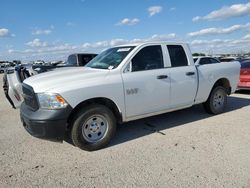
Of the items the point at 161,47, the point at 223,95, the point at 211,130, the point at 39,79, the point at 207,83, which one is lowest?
the point at 211,130

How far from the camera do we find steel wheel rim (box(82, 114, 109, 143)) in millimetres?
3977

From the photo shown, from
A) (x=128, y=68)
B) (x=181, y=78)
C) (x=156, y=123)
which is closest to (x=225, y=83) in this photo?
(x=181, y=78)

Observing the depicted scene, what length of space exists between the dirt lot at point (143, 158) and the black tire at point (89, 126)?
0.48ft

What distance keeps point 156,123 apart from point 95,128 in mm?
1924

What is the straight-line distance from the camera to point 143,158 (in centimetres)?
368

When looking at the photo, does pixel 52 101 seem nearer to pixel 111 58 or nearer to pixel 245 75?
pixel 111 58

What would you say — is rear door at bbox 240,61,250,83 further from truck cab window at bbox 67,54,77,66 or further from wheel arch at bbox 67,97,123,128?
truck cab window at bbox 67,54,77,66

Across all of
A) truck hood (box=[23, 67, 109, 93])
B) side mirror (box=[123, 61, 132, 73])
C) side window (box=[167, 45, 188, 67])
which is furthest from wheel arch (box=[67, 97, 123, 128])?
side window (box=[167, 45, 188, 67])

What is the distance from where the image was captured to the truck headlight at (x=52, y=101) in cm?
360

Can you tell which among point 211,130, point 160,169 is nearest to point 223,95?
point 211,130

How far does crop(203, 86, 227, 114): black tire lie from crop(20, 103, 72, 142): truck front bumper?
3.88m

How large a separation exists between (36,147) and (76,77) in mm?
1538

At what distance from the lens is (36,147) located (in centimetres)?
422

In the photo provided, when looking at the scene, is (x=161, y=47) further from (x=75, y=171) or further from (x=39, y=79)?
(x=75, y=171)
